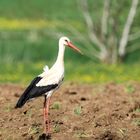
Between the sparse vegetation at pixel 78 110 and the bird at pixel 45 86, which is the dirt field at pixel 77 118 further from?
the bird at pixel 45 86

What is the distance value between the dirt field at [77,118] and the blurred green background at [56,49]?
7089 millimetres

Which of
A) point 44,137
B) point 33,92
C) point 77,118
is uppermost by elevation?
point 33,92

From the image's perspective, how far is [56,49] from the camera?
3089 cm

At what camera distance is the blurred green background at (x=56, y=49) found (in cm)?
2381

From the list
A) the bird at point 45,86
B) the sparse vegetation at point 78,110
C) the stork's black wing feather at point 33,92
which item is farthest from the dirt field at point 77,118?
the stork's black wing feather at point 33,92

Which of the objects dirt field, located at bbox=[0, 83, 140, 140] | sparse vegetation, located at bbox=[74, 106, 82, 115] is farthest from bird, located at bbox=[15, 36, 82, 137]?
sparse vegetation, located at bbox=[74, 106, 82, 115]

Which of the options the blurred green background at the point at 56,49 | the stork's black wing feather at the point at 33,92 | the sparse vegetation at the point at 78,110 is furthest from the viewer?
the blurred green background at the point at 56,49

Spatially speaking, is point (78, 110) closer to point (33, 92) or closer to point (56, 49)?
point (33, 92)

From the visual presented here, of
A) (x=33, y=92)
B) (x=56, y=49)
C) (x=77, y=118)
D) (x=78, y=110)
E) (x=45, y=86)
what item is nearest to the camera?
(x=33, y=92)

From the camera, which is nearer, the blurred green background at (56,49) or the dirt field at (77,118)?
the dirt field at (77,118)

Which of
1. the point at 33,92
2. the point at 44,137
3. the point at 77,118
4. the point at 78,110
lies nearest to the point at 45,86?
the point at 33,92

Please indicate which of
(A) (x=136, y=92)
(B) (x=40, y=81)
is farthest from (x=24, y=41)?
(B) (x=40, y=81)

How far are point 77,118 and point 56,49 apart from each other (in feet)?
62.5

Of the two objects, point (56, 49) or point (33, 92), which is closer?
point (33, 92)
